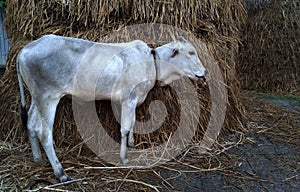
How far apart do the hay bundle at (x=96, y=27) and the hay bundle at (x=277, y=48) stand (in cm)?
262

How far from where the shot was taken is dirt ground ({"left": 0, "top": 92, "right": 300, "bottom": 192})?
2.49 m

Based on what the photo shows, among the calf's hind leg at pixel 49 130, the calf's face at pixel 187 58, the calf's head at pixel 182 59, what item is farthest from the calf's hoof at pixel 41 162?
the calf's face at pixel 187 58

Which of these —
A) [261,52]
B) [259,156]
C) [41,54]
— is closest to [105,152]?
[41,54]

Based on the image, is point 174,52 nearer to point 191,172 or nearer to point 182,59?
point 182,59

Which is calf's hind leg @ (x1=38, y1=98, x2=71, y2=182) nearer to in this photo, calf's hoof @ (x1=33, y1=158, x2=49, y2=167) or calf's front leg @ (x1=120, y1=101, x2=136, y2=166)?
calf's hoof @ (x1=33, y1=158, x2=49, y2=167)

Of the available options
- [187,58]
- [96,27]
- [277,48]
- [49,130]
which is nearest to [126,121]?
[49,130]

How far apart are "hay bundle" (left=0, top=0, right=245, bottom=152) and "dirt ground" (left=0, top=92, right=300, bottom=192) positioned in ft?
0.91

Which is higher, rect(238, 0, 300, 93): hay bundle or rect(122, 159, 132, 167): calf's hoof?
rect(238, 0, 300, 93): hay bundle

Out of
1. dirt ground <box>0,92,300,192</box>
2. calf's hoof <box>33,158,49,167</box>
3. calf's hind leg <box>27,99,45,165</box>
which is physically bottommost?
dirt ground <box>0,92,300,192</box>

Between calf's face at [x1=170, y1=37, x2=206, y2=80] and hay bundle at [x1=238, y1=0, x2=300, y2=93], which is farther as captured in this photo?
hay bundle at [x1=238, y1=0, x2=300, y2=93]

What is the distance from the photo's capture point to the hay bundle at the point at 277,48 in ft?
19.3

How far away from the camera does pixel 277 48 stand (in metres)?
5.88

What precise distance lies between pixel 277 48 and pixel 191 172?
3.82m

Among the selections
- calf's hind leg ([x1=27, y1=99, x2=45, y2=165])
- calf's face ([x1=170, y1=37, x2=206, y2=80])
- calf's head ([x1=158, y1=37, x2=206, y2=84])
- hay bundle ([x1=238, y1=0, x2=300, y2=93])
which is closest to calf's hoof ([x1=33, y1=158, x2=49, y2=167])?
calf's hind leg ([x1=27, y1=99, x2=45, y2=165])
